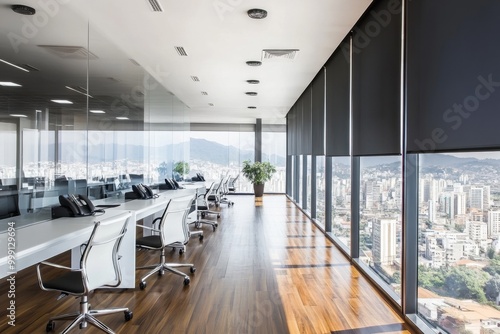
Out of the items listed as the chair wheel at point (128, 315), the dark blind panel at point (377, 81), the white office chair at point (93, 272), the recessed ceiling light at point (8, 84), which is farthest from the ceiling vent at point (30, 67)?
the dark blind panel at point (377, 81)

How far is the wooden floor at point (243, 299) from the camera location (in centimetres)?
293

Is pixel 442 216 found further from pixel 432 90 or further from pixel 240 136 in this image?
pixel 240 136

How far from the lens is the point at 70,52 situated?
431 cm

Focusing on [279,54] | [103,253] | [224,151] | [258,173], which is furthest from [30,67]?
[224,151]

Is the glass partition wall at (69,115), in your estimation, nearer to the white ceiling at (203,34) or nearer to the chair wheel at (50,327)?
the white ceiling at (203,34)

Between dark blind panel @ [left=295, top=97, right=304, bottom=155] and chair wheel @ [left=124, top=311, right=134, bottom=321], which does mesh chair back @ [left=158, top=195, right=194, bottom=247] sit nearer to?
chair wheel @ [left=124, top=311, right=134, bottom=321]

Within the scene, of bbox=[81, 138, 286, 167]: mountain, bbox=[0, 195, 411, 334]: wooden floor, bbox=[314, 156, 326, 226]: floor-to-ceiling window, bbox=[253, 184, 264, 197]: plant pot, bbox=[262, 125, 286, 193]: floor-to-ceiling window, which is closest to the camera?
bbox=[0, 195, 411, 334]: wooden floor

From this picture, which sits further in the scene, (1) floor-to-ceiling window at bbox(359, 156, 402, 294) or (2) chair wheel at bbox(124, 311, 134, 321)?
(1) floor-to-ceiling window at bbox(359, 156, 402, 294)

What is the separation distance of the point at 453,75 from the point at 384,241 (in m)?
2.02

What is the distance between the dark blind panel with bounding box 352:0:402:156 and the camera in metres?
3.28

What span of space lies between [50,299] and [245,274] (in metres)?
2.00

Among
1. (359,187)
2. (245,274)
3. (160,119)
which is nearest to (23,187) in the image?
(245,274)

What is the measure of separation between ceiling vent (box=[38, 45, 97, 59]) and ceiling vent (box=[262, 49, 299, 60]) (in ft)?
7.68

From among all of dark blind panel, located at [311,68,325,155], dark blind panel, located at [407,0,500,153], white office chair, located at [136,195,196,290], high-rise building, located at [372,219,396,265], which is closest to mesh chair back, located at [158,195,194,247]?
white office chair, located at [136,195,196,290]
